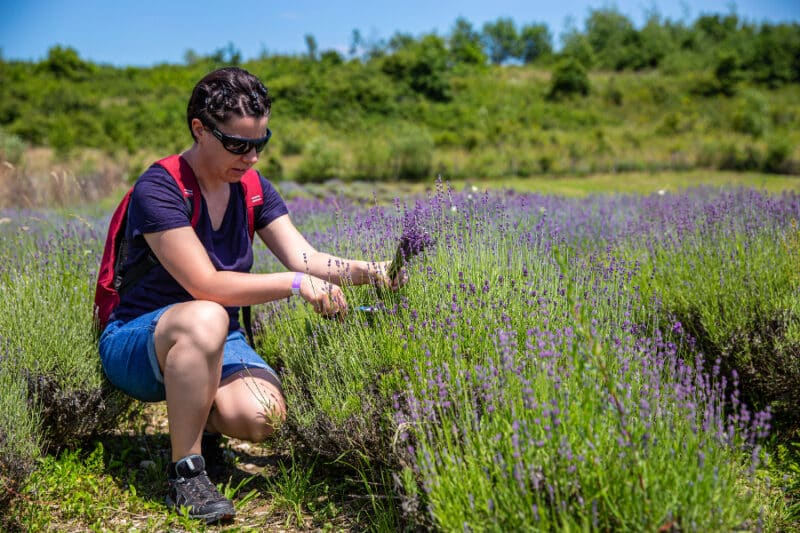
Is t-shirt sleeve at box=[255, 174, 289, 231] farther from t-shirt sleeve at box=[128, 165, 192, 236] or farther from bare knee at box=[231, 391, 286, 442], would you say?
bare knee at box=[231, 391, 286, 442]

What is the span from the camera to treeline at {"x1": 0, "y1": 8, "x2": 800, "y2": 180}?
65.3 feet

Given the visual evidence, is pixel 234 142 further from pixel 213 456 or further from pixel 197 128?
pixel 213 456

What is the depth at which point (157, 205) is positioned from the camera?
7.65ft

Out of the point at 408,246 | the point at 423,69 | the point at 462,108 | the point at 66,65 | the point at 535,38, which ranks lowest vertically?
the point at 408,246

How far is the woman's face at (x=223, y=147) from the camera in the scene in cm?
235

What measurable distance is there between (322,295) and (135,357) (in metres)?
0.79

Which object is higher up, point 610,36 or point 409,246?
point 610,36

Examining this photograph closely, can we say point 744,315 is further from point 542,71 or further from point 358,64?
point 542,71

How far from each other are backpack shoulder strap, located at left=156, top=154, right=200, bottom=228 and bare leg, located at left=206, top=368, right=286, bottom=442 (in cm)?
68

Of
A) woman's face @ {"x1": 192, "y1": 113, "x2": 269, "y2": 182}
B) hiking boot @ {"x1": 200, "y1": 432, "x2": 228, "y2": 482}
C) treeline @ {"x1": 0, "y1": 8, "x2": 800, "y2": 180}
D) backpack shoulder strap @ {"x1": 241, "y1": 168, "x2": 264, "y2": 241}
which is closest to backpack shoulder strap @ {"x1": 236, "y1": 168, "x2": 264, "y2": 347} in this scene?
backpack shoulder strap @ {"x1": 241, "y1": 168, "x2": 264, "y2": 241}

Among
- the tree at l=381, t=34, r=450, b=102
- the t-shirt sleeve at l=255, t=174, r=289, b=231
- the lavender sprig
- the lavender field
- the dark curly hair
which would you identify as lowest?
the lavender field

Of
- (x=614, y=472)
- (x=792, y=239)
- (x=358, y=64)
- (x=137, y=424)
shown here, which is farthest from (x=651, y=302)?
Result: (x=358, y=64)

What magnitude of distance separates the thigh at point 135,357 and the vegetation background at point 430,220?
242 mm

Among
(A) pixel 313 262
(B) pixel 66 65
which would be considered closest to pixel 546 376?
(A) pixel 313 262
